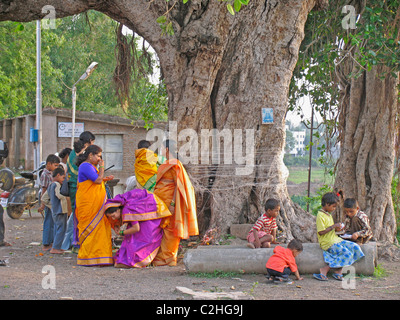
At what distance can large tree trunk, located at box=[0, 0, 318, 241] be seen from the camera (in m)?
6.88

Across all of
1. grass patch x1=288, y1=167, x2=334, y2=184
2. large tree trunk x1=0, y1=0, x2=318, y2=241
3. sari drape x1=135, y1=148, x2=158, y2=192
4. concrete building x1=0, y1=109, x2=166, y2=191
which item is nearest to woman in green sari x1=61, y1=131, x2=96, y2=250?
sari drape x1=135, y1=148, x2=158, y2=192

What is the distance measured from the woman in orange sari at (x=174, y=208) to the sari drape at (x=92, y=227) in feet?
2.27

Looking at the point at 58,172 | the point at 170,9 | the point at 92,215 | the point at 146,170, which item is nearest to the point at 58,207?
the point at 58,172

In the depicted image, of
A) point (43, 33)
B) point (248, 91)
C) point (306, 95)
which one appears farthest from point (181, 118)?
point (43, 33)

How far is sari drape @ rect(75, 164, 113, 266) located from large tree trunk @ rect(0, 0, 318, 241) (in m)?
1.50

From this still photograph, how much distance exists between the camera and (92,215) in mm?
6223

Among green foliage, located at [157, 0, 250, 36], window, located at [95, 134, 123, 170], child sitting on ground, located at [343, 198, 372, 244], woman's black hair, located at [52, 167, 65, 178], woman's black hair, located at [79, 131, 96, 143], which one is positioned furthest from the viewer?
window, located at [95, 134, 123, 170]

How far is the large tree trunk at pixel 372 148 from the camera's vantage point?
776cm

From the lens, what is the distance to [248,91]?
706 centimetres

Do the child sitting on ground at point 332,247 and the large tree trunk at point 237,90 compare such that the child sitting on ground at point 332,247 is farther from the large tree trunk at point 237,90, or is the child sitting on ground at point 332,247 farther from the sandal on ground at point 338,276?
the large tree trunk at point 237,90

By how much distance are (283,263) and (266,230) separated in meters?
0.81

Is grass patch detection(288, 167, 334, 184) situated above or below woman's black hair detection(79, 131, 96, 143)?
below

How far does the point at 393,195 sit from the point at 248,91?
372 centimetres

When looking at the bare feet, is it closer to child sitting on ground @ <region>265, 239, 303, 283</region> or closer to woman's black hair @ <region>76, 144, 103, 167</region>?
woman's black hair @ <region>76, 144, 103, 167</region>
